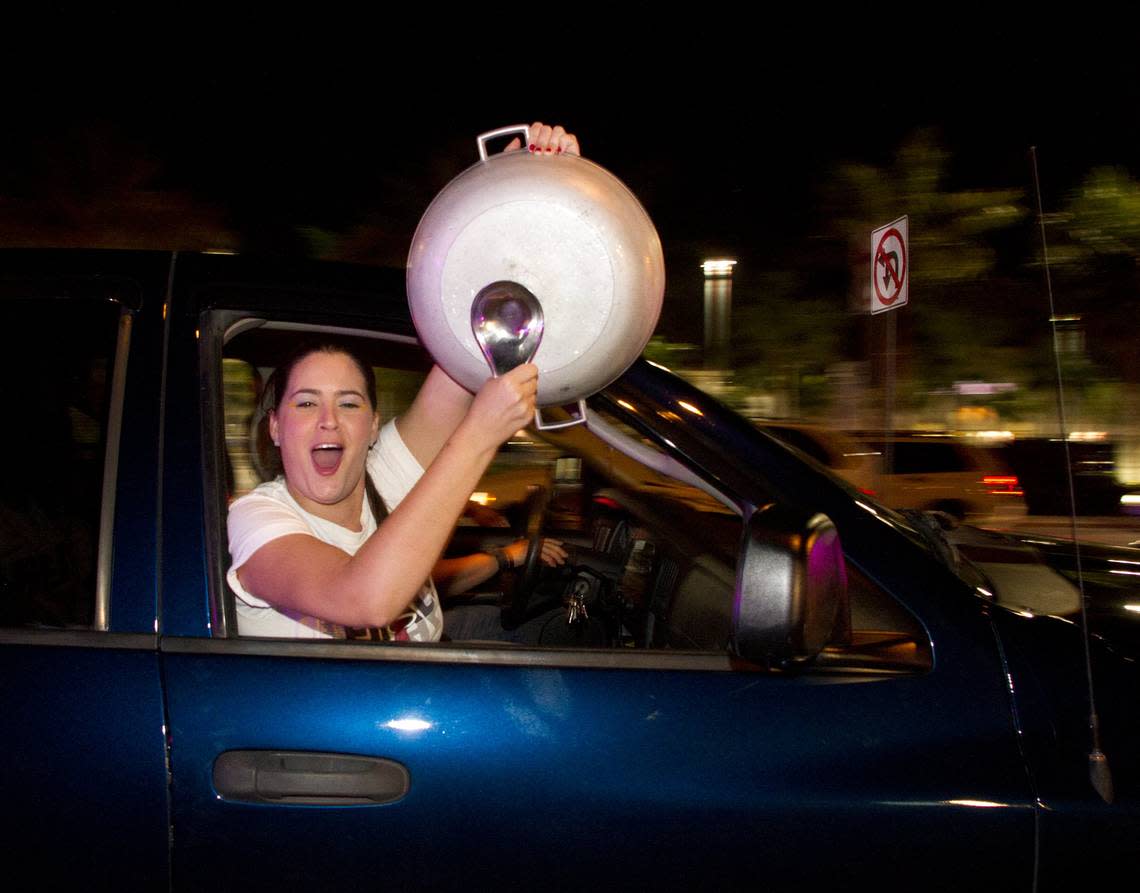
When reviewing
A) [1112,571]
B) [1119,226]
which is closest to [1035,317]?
[1119,226]

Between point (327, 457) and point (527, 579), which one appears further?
point (527, 579)

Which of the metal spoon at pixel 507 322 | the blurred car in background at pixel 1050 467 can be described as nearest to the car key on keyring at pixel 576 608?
the metal spoon at pixel 507 322

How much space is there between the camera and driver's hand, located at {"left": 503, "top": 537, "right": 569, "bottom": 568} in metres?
2.68

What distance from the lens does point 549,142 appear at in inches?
66.3

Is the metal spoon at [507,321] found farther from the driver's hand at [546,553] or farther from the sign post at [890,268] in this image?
the sign post at [890,268]

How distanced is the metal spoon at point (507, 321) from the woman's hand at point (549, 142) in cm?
29

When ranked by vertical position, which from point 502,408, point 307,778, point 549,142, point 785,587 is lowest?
point 307,778

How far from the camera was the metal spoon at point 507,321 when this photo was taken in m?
1.44

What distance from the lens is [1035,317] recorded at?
14.3m

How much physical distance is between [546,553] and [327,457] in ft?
2.70

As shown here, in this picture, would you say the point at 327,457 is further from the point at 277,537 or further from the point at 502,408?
the point at 502,408

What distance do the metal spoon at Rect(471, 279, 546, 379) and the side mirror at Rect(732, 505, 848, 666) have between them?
0.39 metres

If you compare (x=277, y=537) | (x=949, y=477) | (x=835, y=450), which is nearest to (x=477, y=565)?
(x=277, y=537)

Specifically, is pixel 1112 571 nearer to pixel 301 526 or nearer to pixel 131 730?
pixel 301 526
